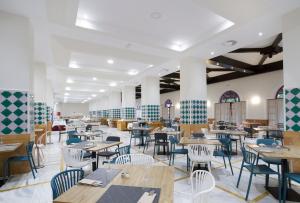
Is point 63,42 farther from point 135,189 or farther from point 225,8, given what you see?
point 135,189

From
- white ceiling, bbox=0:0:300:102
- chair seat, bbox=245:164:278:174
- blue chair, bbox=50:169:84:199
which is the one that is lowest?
chair seat, bbox=245:164:278:174

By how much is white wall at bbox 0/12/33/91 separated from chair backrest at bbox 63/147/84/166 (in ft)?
6.16

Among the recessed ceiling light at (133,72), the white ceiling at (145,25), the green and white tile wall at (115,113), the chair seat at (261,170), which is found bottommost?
the chair seat at (261,170)

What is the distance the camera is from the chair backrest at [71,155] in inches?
158

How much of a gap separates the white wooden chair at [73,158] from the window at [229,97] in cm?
1169

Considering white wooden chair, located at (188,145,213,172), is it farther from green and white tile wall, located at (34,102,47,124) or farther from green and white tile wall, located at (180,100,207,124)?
green and white tile wall, located at (34,102,47,124)

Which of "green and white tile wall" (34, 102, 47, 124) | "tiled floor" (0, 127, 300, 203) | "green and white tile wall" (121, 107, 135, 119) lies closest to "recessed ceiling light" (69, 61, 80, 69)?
"green and white tile wall" (34, 102, 47, 124)

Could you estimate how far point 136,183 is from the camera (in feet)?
6.79

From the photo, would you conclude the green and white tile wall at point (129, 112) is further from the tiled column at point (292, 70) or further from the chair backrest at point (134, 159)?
the chair backrest at point (134, 159)

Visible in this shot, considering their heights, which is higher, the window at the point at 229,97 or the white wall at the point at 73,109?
the window at the point at 229,97

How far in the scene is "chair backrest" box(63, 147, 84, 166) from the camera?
401cm

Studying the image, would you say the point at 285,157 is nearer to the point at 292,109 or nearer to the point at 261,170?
the point at 261,170

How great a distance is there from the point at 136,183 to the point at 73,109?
123 feet

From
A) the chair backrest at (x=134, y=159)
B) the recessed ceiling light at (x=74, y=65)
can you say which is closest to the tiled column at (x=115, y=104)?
the recessed ceiling light at (x=74, y=65)
